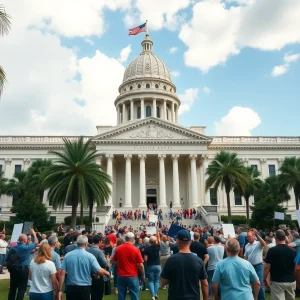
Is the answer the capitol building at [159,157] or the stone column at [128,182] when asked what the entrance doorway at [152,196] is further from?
the stone column at [128,182]

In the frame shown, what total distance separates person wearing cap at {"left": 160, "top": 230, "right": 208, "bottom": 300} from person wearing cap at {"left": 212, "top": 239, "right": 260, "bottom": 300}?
28 centimetres

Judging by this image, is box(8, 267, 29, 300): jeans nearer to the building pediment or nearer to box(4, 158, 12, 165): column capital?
the building pediment

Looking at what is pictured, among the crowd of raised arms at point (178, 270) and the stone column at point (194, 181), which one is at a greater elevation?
the stone column at point (194, 181)

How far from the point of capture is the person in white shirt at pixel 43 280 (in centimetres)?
687

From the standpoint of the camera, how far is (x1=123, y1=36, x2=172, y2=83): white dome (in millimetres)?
79750

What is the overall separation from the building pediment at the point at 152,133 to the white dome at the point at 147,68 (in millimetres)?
26529

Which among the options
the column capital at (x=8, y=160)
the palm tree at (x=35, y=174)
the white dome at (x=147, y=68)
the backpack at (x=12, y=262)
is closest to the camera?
the backpack at (x=12, y=262)

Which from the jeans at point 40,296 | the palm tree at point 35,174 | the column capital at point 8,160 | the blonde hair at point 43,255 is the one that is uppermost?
the column capital at point 8,160

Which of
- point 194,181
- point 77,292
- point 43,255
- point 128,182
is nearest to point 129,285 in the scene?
point 77,292

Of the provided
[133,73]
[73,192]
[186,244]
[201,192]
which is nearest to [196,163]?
[201,192]

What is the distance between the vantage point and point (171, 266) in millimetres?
5785

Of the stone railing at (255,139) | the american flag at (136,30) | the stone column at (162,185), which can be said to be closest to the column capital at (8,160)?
the stone column at (162,185)

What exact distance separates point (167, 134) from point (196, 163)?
279 inches

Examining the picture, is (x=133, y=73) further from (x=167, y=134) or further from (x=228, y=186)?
(x=228, y=186)
